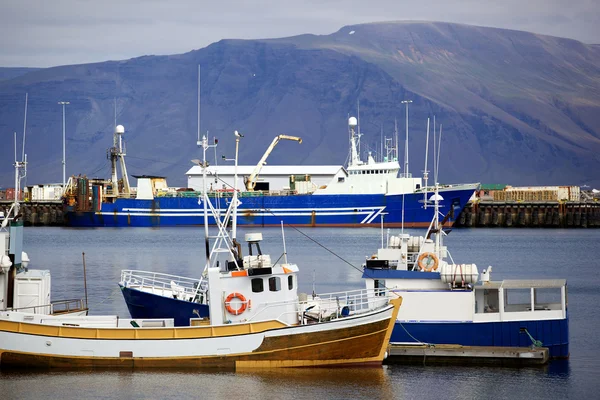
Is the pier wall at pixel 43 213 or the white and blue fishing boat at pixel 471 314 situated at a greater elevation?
the pier wall at pixel 43 213

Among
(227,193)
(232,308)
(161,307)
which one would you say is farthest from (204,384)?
(227,193)

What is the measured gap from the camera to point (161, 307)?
107 feet

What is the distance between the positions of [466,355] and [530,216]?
275 ft

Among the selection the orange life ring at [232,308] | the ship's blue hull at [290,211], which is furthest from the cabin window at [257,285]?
the ship's blue hull at [290,211]

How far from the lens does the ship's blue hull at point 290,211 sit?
9650cm

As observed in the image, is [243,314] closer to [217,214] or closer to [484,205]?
[217,214]

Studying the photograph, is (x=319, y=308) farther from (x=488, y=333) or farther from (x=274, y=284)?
(x=488, y=333)

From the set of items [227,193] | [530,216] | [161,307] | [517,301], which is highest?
[227,193]

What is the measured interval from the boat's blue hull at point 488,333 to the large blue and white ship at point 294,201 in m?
63.8

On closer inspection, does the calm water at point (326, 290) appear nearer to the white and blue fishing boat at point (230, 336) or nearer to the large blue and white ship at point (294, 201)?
the white and blue fishing boat at point (230, 336)

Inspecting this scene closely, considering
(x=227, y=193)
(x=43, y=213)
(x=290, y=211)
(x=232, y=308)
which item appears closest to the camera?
(x=232, y=308)

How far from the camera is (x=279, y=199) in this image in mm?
102125

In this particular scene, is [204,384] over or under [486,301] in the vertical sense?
under

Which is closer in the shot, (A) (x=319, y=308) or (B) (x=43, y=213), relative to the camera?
(A) (x=319, y=308)
